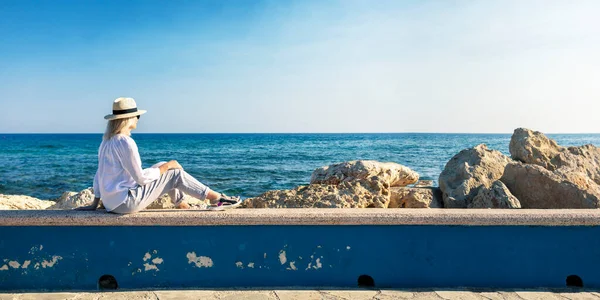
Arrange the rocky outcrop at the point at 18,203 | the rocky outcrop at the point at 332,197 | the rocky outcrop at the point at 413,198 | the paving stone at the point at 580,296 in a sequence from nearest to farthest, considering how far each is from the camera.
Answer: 1. the paving stone at the point at 580,296
2. the rocky outcrop at the point at 332,197
3. the rocky outcrop at the point at 413,198
4. the rocky outcrop at the point at 18,203

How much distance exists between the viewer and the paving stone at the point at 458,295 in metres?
3.48

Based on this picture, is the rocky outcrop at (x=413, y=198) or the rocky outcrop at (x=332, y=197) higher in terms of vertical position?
the rocky outcrop at (x=332, y=197)

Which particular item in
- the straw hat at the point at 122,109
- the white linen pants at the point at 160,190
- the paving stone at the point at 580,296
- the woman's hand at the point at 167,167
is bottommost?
the paving stone at the point at 580,296

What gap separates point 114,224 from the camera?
3.60 metres

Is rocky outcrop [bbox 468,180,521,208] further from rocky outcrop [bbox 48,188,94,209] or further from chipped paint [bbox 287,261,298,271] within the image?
rocky outcrop [bbox 48,188,94,209]

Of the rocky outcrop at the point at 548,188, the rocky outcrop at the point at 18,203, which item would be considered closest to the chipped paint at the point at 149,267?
the rocky outcrop at the point at 548,188

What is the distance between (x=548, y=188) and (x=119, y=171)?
4.43 m

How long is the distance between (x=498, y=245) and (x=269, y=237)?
174 cm

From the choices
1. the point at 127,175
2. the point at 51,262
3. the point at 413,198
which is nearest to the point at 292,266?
the point at 127,175

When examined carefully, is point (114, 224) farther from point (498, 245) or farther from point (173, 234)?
point (498, 245)

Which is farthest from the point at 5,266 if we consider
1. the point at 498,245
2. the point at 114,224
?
the point at 498,245

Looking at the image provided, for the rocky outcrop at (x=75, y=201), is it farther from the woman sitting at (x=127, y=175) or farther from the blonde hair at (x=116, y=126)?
the blonde hair at (x=116, y=126)

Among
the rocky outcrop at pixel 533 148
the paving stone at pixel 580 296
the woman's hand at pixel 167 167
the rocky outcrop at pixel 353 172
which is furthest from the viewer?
the rocky outcrop at pixel 533 148

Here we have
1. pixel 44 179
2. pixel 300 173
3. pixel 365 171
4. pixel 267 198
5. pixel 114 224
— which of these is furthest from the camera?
pixel 300 173
